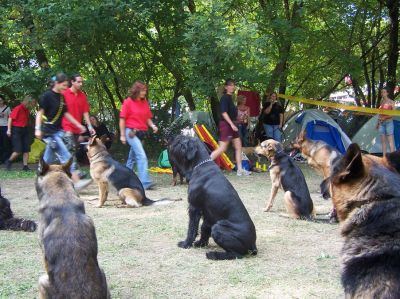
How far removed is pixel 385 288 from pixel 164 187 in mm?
8260

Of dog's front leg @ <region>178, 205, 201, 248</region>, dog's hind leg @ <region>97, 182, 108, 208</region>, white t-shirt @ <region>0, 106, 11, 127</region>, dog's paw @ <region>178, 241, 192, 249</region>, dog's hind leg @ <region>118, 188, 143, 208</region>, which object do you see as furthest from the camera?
white t-shirt @ <region>0, 106, 11, 127</region>

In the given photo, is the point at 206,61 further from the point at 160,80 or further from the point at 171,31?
the point at 160,80

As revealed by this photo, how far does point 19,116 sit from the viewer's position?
1245cm

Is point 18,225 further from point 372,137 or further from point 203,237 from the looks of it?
point 372,137

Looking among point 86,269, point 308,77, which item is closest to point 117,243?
point 86,269

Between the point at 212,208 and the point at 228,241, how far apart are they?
0.43 meters

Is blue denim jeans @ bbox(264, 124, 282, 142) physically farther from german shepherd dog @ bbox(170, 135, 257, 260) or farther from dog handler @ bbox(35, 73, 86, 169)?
german shepherd dog @ bbox(170, 135, 257, 260)

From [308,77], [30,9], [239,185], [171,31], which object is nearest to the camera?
[239,185]

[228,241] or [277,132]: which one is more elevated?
[277,132]

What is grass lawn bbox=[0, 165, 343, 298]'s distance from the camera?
4.28 m

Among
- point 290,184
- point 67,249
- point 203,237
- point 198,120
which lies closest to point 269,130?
point 198,120

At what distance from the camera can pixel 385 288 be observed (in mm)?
2172

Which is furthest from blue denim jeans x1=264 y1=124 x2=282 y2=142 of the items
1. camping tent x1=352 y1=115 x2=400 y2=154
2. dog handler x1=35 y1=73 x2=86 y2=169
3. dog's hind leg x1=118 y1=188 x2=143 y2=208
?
dog handler x1=35 y1=73 x2=86 y2=169

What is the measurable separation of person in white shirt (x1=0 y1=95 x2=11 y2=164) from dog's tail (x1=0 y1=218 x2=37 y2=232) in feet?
26.5
